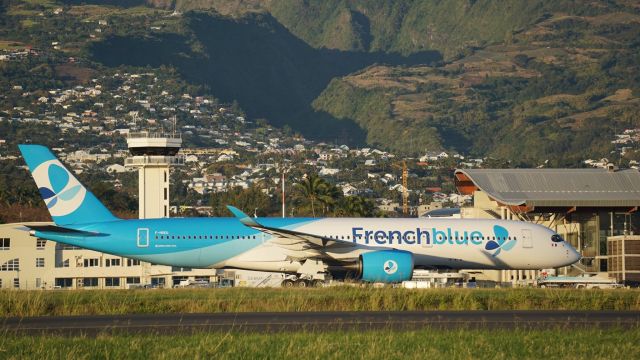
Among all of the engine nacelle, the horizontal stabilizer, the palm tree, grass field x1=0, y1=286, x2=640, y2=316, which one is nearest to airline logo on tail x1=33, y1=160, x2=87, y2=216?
the horizontal stabilizer

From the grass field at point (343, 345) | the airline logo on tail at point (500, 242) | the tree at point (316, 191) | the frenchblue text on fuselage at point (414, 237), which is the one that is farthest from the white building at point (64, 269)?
the grass field at point (343, 345)

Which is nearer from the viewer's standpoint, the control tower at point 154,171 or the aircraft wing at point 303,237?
the aircraft wing at point 303,237

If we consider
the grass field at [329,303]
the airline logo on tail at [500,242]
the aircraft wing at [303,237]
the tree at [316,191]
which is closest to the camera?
the grass field at [329,303]

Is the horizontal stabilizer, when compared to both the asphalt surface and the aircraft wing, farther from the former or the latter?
the asphalt surface

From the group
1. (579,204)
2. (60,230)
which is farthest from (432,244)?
(579,204)

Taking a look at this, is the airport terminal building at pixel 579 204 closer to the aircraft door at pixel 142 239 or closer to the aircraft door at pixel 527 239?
the aircraft door at pixel 527 239

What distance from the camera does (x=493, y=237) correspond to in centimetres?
4834

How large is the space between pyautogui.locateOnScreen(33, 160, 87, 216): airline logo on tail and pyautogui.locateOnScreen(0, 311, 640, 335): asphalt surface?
1729cm

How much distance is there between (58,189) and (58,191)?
83 millimetres

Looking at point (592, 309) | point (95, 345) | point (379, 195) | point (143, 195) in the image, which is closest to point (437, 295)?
point (592, 309)

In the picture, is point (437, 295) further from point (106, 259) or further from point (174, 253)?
point (106, 259)

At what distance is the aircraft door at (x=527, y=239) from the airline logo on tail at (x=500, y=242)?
441 mm

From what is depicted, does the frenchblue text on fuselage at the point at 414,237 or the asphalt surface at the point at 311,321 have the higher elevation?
the frenchblue text on fuselage at the point at 414,237

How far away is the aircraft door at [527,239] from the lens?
1918 inches
